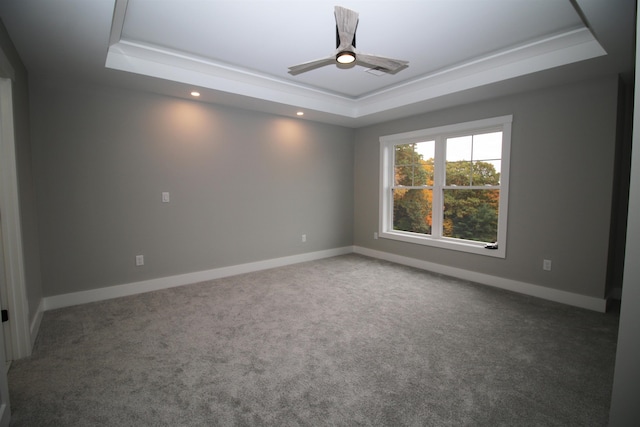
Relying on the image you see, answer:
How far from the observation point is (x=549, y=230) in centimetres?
349

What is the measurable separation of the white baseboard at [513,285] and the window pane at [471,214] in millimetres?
493

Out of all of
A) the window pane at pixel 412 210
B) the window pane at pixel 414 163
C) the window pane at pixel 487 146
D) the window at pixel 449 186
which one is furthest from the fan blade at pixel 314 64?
the window pane at pixel 412 210

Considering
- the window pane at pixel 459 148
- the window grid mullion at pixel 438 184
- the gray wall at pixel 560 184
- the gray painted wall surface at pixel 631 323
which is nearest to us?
the gray painted wall surface at pixel 631 323

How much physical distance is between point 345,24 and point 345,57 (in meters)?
0.25

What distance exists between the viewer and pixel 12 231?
7.39 ft

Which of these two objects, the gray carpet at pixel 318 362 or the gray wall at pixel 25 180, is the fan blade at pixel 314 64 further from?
the gray carpet at pixel 318 362

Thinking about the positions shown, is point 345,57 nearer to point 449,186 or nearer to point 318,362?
point 318,362

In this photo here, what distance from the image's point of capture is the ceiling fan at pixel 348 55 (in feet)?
6.47

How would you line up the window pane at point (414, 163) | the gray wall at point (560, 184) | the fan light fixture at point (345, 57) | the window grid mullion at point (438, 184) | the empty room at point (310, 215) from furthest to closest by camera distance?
the window pane at point (414, 163)
the window grid mullion at point (438, 184)
the gray wall at point (560, 184)
the fan light fixture at point (345, 57)
the empty room at point (310, 215)

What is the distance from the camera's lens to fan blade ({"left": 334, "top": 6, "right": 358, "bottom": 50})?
1934mm

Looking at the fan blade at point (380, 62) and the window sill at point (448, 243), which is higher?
the fan blade at point (380, 62)

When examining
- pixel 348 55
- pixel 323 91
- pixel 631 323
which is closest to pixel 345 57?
pixel 348 55

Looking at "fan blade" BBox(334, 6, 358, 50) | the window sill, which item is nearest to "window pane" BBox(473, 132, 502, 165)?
the window sill

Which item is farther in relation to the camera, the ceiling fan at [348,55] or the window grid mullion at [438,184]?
the window grid mullion at [438,184]
